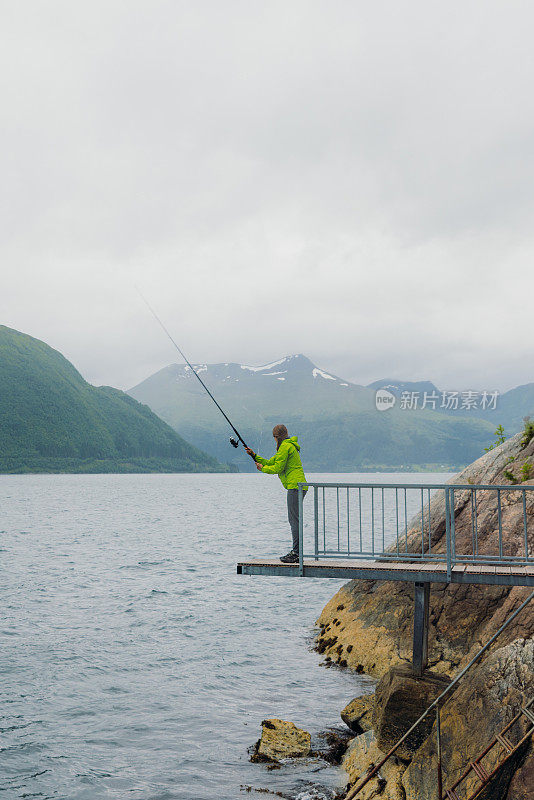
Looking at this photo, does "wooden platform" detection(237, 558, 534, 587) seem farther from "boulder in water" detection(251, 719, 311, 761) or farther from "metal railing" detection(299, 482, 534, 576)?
"boulder in water" detection(251, 719, 311, 761)

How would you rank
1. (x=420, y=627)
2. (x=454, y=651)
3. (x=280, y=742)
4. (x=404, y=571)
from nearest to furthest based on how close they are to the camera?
1. (x=404, y=571)
2. (x=420, y=627)
3. (x=280, y=742)
4. (x=454, y=651)

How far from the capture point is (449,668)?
38.4 feet

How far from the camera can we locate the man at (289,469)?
37.2ft

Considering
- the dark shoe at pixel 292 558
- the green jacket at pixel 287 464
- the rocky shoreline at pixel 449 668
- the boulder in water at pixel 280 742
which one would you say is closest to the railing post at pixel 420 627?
the rocky shoreline at pixel 449 668

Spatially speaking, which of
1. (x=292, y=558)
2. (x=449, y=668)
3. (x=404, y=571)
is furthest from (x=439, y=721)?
(x=292, y=558)

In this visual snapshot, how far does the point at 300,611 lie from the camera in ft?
76.9

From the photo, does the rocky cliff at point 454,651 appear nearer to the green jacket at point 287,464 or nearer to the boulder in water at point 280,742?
the boulder in water at point 280,742

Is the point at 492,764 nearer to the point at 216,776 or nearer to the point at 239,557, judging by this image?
the point at 216,776

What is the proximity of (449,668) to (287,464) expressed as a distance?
4.50 meters

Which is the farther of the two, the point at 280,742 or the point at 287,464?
the point at 287,464

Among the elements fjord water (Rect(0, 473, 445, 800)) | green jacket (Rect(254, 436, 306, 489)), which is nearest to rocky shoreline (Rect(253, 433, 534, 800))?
fjord water (Rect(0, 473, 445, 800))

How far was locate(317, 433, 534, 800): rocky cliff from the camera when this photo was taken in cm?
830

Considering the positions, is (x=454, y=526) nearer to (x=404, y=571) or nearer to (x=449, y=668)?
(x=404, y=571)

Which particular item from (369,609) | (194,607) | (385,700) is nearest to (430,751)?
(385,700)
